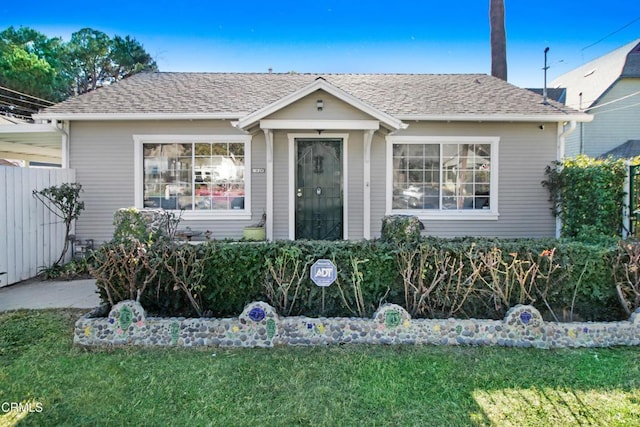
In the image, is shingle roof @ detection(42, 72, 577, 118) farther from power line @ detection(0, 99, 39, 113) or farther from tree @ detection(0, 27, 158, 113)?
tree @ detection(0, 27, 158, 113)

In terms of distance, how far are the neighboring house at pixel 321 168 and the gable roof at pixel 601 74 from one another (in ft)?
43.1

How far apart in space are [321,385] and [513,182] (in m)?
6.94

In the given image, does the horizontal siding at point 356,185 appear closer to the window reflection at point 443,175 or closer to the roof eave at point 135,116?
the window reflection at point 443,175

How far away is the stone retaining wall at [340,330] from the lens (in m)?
3.82

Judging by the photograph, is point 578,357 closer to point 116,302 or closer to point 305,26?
point 116,302

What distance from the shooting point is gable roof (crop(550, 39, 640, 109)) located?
17.6 metres

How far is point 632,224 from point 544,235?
1.58 m

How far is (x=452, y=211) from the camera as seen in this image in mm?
8289

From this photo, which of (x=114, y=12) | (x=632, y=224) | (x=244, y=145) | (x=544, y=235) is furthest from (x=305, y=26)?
(x=632, y=224)

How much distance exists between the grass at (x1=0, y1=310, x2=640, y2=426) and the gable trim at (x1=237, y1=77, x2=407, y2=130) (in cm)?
→ 439

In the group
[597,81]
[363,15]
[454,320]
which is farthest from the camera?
[597,81]

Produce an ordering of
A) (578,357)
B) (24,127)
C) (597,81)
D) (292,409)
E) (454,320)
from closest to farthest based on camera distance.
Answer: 1. (292,409)
2. (578,357)
3. (454,320)
4. (24,127)
5. (597,81)

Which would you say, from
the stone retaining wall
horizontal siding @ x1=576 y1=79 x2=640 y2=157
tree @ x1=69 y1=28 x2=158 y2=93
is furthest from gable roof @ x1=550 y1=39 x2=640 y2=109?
tree @ x1=69 y1=28 x2=158 y2=93

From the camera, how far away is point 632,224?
6965 mm
